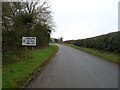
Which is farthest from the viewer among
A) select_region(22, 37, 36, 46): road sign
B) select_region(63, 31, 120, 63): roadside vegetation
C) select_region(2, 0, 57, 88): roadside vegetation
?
select_region(63, 31, 120, 63): roadside vegetation

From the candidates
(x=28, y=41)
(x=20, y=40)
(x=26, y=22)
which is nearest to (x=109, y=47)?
(x=28, y=41)

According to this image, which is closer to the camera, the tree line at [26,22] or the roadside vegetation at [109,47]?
the tree line at [26,22]

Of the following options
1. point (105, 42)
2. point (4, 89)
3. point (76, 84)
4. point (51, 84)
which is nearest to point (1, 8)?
point (4, 89)

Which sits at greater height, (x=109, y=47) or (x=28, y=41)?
(x=28, y=41)

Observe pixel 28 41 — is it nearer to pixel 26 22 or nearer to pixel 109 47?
pixel 26 22

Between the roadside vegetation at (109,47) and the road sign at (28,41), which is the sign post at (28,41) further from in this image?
the roadside vegetation at (109,47)

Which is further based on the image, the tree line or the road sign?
the road sign

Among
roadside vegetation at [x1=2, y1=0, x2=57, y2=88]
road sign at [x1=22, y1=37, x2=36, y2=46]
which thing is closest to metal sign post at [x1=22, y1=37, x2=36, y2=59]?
road sign at [x1=22, y1=37, x2=36, y2=46]

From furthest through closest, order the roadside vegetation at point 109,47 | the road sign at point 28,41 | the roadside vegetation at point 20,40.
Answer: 1. the roadside vegetation at point 109,47
2. the road sign at point 28,41
3. the roadside vegetation at point 20,40

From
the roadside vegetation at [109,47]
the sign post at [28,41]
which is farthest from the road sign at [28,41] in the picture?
the roadside vegetation at [109,47]

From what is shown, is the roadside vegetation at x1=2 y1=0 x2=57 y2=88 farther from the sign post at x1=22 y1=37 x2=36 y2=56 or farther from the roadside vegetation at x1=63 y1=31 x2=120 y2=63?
the roadside vegetation at x1=63 y1=31 x2=120 y2=63

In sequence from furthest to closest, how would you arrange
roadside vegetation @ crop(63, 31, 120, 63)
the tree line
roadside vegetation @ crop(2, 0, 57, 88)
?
roadside vegetation @ crop(63, 31, 120, 63)
the tree line
roadside vegetation @ crop(2, 0, 57, 88)

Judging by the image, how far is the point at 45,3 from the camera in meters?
18.9

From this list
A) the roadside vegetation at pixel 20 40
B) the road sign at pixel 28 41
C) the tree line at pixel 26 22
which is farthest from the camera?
the road sign at pixel 28 41
